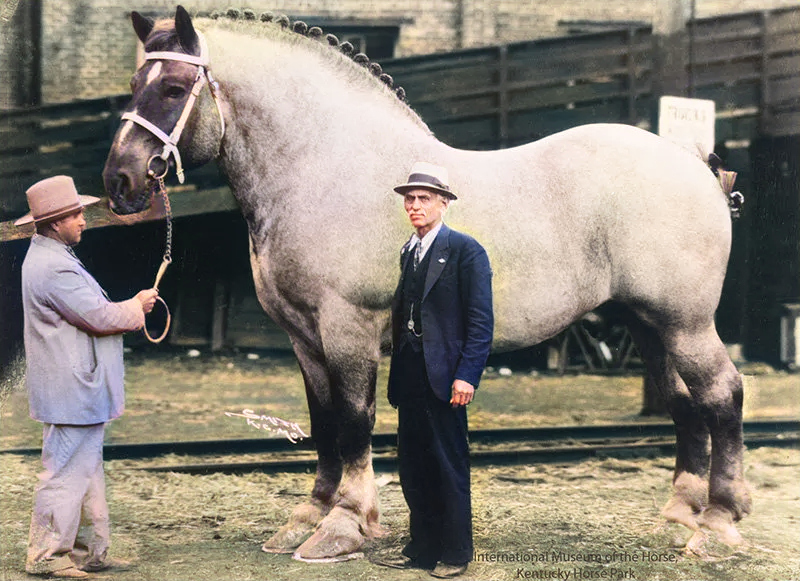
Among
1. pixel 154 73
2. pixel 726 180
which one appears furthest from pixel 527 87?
pixel 154 73

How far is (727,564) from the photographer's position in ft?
15.7

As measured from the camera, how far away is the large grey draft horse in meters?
4.62

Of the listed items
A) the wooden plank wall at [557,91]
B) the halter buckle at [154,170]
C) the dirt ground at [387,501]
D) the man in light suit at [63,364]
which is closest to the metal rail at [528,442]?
the dirt ground at [387,501]

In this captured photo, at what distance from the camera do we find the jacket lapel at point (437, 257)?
429 centimetres

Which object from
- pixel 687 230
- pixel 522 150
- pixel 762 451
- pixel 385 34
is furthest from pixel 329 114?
pixel 762 451

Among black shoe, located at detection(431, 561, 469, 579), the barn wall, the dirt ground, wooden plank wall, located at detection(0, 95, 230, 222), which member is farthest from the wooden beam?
black shoe, located at detection(431, 561, 469, 579)

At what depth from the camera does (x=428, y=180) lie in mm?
4348

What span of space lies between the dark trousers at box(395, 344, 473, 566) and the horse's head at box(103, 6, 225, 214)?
1.64m

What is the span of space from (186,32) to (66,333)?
67.1 inches

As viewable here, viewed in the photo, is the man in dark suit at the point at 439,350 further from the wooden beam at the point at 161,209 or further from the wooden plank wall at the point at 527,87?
the wooden plank wall at the point at 527,87

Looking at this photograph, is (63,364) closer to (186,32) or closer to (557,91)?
(186,32)

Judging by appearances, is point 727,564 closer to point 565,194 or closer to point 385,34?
point 565,194
